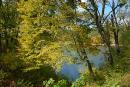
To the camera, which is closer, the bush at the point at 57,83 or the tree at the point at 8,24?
the bush at the point at 57,83

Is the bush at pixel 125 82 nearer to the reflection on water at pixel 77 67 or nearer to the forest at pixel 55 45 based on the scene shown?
the forest at pixel 55 45

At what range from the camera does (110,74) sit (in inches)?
965

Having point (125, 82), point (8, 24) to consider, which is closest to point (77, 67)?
point (8, 24)

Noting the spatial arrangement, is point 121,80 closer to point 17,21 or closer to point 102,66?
point 102,66

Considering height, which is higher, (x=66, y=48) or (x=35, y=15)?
(x=35, y=15)

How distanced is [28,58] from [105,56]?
6.75 m

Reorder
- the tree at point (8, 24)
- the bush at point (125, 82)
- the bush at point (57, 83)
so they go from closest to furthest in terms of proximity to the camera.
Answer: the bush at point (125, 82) → the bush at point (57, 83) → the tree at point (8, 24)

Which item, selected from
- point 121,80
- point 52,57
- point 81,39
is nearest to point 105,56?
point 81,39

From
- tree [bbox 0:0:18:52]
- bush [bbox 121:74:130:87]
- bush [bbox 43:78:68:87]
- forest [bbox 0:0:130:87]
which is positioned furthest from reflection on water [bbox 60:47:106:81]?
bush [bbox 121:74:130:87]

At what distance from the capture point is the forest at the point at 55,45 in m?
25.5

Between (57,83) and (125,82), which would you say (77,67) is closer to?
(57,83)

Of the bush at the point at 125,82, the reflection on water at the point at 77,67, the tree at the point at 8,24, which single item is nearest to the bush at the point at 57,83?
the reflection on water at the point at 77,67

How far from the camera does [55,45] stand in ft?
84.3

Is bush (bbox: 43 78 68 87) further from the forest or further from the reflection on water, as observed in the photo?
the reflection on water
